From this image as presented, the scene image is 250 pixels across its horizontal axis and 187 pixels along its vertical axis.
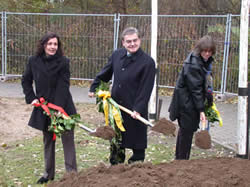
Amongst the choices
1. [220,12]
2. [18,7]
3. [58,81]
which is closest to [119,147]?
[58,81]

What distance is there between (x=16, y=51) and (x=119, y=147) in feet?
30.9

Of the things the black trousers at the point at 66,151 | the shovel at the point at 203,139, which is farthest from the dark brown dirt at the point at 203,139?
the black trousers at the point at 66,151

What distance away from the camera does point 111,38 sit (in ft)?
41.2

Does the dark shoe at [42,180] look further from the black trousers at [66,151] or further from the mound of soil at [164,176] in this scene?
the mound of soil at [164,176]

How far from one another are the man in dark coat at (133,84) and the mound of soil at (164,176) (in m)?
0.98

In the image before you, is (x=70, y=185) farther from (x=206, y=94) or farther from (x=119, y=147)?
(x=206, y=94)

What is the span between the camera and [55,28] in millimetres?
13172

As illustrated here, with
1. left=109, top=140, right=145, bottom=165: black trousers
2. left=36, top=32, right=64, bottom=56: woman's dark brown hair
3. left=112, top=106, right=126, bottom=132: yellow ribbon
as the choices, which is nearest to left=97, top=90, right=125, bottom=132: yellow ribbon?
left=112, top=106, right=126, bottom=132: yellow ribbon

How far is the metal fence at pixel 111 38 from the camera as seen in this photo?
10891mm

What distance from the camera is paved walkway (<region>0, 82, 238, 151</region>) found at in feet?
24.5

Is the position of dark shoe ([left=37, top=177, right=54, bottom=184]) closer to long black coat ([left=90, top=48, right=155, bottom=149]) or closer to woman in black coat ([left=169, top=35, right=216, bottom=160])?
long black coat ([left=90, top=48, right=155, bottom=149])

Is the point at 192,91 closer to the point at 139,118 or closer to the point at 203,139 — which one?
the point at 203,139

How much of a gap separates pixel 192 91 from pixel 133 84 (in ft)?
2.62

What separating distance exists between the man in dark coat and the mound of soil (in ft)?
3.21
